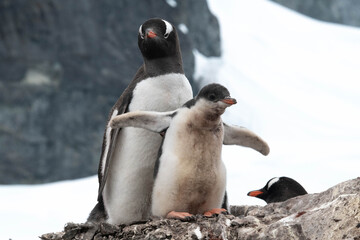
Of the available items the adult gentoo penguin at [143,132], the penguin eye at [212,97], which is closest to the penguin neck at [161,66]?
the adult gentoo penguin at [143,132]

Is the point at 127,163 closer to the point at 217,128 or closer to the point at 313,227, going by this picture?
the point at 217,128

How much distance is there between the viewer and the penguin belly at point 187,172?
2246mm

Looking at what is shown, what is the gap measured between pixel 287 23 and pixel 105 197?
690 inches

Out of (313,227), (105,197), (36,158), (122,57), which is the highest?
(122,57)

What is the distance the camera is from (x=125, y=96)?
2621mm

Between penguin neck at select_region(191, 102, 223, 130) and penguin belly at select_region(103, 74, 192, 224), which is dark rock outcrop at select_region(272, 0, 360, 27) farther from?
penguin neck at select_region(191, 102, 223, 130)

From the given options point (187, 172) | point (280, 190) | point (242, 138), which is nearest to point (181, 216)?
point (187, 172)

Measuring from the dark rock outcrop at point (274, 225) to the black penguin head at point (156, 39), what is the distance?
2.40 ft

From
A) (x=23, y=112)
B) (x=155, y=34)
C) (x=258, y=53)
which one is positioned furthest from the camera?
(x=258, y=53)

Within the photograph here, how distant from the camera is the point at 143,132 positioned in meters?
2.54

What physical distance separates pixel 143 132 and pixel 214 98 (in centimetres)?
46

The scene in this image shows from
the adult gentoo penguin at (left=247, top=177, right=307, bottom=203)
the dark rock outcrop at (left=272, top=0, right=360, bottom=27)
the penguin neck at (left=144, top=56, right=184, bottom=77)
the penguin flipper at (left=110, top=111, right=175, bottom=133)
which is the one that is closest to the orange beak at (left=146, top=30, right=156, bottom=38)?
the penguin neck at (left=144, top=56, right=184, bottom=77)

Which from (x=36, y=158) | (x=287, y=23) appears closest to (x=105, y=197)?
(x=36, y=158)

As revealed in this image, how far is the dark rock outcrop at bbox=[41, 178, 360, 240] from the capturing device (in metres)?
1.90
